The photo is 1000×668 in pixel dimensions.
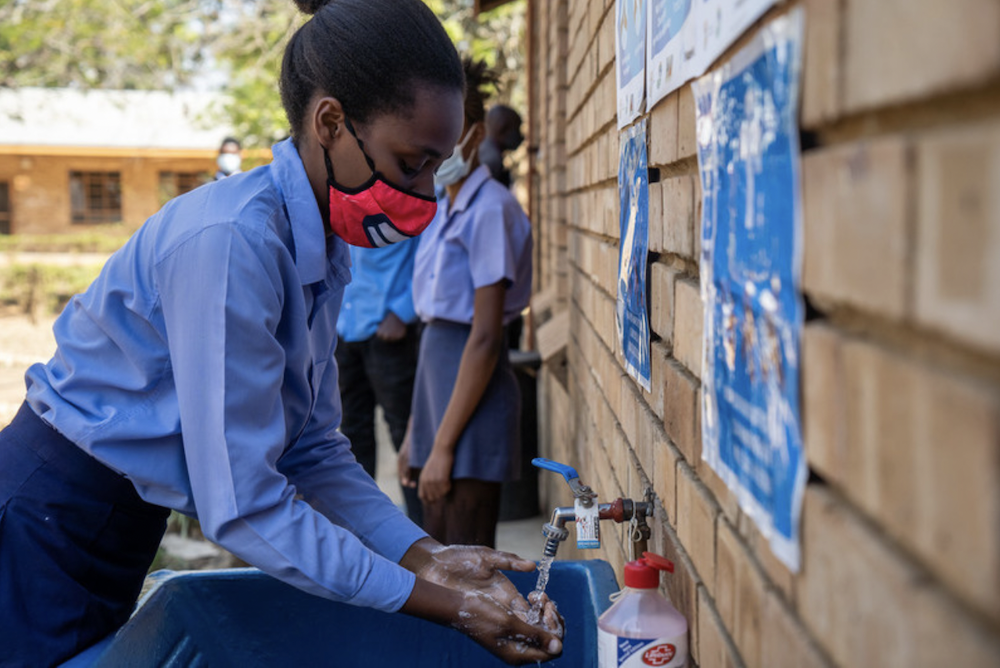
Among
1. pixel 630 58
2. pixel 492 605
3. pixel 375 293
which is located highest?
pixel 630 58

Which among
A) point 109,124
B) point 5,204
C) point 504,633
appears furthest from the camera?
point 109,124

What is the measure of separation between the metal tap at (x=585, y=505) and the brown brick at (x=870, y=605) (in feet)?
2.85

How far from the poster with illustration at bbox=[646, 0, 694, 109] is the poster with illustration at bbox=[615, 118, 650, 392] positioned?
19 cm

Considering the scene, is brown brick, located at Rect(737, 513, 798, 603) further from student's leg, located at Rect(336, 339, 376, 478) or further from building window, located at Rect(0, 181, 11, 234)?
building window, located at Rect(0, 181, 11, 234)

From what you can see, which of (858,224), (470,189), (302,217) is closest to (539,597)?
(302,217)

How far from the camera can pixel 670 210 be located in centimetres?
176

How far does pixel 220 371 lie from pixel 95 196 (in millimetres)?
24783

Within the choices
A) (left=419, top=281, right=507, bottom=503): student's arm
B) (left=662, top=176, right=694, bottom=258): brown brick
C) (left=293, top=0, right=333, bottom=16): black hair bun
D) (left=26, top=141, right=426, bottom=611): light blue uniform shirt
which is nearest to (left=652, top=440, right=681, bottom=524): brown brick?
(left=662, top=176, right=694, bottom=258): brown brick

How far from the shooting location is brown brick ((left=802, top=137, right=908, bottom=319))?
28.2 inches

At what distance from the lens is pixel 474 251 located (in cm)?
353

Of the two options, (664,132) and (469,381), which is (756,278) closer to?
(664,132)

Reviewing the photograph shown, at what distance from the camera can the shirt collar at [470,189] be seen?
3641mm

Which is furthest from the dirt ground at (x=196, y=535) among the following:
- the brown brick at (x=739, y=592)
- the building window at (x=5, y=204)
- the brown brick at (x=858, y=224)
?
the building window at (x=5, y=204)

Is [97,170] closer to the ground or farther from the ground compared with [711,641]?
farther from the ground
